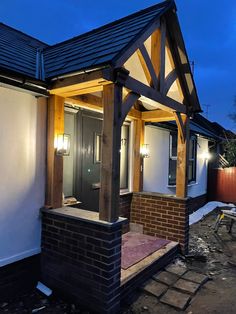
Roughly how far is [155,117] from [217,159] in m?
8.34

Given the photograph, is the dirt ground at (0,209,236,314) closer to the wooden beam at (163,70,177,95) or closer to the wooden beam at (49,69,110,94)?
the wooden beam at (49,69,110,94)

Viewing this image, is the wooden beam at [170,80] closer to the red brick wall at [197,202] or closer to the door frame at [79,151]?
the door frame at [79,151]

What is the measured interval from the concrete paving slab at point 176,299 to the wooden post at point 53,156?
6.93 ft

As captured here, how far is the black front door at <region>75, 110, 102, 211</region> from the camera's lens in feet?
15.8

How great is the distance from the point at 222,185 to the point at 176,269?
801cm

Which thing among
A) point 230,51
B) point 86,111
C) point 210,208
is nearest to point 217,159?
point 210,208

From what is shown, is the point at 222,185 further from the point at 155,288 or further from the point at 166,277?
the point at 155,288

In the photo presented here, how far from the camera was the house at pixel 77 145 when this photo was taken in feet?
10.3

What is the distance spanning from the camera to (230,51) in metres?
104

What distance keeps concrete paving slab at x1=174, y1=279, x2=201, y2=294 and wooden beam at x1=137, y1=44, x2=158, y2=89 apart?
3252 millimetres

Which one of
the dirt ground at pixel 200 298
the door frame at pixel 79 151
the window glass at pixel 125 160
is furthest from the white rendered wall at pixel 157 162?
the door frame at pixel 79 151

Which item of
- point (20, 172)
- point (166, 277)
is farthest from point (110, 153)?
point (166, 277)

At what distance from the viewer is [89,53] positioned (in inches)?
138

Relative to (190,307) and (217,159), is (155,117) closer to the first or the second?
(190,307)
